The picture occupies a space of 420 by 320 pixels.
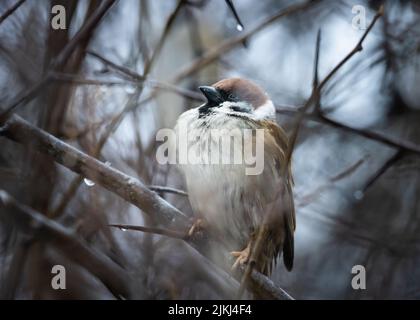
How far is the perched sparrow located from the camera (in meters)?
2.44

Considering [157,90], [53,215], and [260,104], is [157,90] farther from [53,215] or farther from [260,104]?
[53,215]

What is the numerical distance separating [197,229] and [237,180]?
0.30 metres

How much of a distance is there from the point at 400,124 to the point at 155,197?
1.97 m

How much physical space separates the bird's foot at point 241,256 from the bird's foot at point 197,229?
0.53ft

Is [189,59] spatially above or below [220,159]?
above

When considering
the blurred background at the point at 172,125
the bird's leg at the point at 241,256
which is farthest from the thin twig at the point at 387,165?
the bird's leg at the point at 241,256

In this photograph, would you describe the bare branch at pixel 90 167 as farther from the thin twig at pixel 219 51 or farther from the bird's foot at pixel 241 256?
the thin twig at pixel 219 51

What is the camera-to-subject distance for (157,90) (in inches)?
106

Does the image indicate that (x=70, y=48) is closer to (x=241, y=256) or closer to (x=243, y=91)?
(x=243, y=91)

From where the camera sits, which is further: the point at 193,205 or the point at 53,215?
the point at 193,205

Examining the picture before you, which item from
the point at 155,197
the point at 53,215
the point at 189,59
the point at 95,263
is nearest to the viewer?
the point at 95,263

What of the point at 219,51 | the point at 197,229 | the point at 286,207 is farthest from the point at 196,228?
the point at 219,51

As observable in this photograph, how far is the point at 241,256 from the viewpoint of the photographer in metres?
2.35
